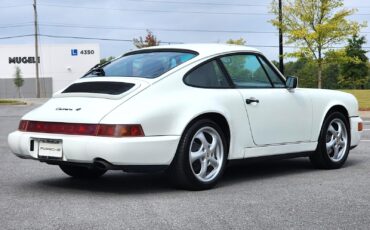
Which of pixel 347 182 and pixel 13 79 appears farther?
pixel 13 79

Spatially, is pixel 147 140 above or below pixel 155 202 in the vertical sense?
above

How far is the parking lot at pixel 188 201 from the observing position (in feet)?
15.1

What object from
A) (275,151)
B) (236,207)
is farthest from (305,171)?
(236,207)

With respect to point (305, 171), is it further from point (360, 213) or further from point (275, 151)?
point (360, 213)

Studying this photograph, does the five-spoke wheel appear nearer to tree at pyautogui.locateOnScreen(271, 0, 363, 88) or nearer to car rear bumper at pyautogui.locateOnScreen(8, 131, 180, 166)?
car rear bumper at pyautogui.locateOnScreen(8, 131, 180, 166)

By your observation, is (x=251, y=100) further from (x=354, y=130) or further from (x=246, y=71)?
(x=354, y=130)

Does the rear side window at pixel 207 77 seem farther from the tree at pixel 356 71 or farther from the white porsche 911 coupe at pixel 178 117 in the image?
the tree at pixel 356 71

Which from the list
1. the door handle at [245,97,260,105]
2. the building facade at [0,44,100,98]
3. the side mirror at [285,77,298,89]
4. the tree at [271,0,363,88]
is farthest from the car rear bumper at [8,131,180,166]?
the building facade at [0,44,100,98]

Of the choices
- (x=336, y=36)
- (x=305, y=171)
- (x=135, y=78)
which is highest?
(x=336, y=36)

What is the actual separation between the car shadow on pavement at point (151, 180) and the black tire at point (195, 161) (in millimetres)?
229

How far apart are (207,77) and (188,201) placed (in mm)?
1471

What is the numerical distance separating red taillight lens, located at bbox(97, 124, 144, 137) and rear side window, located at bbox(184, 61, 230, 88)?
89 cm

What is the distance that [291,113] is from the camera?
23.2 feet

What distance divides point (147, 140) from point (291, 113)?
7.04ft
